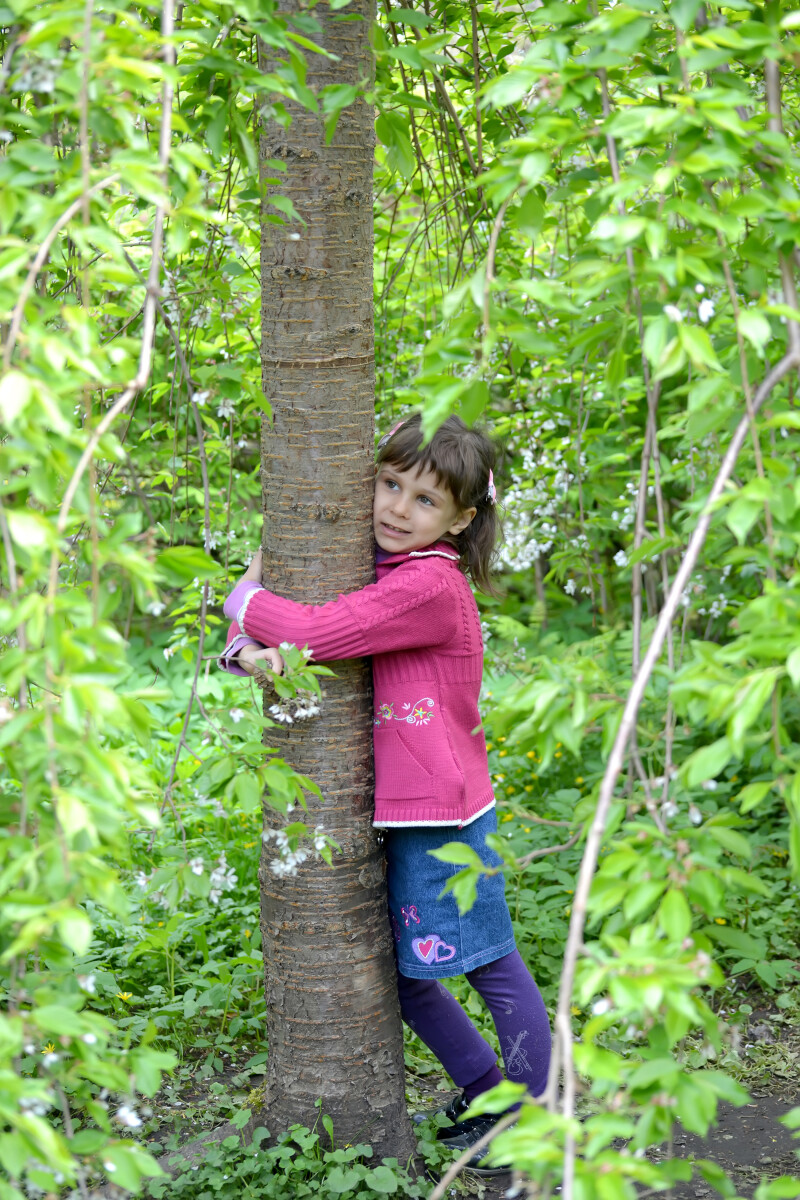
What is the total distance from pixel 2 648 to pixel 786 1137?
1.88 m

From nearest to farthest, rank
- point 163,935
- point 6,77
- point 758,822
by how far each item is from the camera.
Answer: point 6,77 < point 163,935 < point 758,822

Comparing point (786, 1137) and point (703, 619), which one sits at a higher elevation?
point (703, 619)

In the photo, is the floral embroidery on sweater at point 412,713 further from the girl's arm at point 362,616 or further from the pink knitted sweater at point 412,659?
the girl's arm at point 362,616

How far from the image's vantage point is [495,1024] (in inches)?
87.4

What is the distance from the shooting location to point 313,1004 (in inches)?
82.0

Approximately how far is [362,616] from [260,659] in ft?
0.65

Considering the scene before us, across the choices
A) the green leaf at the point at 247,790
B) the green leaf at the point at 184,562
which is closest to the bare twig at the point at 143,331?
the green leaf at the point at 184,562

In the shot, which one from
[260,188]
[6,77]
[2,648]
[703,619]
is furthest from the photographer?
[703,619]

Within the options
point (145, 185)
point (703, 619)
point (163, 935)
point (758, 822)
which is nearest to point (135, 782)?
point (145, 185)

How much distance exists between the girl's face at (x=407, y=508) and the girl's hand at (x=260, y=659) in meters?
0.33

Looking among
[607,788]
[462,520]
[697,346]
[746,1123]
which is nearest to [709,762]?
[607,788]

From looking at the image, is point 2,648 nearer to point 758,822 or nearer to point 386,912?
point 386,912

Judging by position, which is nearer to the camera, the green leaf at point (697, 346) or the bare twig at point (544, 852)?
the green leaf at point (697, 346)

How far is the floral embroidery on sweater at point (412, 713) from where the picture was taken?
2.08 meters
